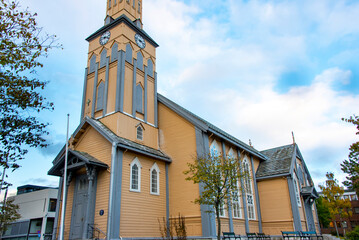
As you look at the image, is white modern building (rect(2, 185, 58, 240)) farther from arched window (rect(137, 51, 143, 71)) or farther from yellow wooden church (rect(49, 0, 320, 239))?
arched window (rect(137, 51, 143, 71))

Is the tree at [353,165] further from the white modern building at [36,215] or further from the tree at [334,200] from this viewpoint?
the white modern building at [36,215]

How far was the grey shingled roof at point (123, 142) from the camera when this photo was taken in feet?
58.2

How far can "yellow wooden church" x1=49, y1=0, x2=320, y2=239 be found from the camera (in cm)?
1736

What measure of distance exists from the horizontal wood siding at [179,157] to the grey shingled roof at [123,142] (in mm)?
853

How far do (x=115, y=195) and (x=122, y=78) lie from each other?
350 inches

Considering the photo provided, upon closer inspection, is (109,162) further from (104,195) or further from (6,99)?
(6,99)

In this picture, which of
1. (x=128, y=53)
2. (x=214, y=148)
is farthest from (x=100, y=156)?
(x=128, y=53)

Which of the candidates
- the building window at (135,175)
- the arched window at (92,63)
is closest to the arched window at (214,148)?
the building window at (135,175)

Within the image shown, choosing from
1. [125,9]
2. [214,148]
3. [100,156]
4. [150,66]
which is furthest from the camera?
[125,9]

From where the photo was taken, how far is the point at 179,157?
20.8 meters

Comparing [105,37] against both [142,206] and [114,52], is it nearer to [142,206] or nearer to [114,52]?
[114,52]

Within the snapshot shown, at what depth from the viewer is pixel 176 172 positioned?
20562 mm

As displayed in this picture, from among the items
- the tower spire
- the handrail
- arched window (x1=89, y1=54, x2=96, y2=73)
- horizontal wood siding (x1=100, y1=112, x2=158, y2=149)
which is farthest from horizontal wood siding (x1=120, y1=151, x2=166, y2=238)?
the tower spire

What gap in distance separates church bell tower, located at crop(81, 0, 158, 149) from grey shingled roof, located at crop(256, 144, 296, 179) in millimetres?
11480
